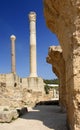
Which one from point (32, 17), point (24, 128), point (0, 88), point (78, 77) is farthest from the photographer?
point (32, 17)

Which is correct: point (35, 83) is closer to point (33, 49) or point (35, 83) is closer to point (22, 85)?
point (22, 85)

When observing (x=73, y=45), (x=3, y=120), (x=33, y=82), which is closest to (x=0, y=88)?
(x=33, y=82)

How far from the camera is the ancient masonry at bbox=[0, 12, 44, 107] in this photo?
71.8ft

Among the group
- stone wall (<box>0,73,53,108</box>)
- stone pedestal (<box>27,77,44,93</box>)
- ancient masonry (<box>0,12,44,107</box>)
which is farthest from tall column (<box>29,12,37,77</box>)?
stone wall (<box>0,73,53,108</box>)

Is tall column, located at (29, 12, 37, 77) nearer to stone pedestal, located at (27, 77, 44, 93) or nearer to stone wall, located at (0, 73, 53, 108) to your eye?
stone pedestal, located at (27, 77, 44, 93)

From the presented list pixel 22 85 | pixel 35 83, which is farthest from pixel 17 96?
pixel 35 83

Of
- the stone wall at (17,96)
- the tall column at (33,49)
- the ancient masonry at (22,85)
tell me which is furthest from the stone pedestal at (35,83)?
A: the stone wall at (17,96)

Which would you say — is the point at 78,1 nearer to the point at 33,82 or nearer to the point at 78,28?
the point at 78,28

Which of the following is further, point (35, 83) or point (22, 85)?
point (35, 83)

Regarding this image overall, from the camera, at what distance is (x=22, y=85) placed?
30.5 metres

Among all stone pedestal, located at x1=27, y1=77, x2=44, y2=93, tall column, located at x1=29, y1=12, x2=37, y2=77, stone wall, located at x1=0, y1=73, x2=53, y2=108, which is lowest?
stone wall, located at x1=0, y1=73, x2=53, y2=108

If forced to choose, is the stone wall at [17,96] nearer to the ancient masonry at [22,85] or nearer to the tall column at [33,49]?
the ancient masonry at [22,85]

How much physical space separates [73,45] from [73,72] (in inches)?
27.6

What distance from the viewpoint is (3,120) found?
29.7 feet
